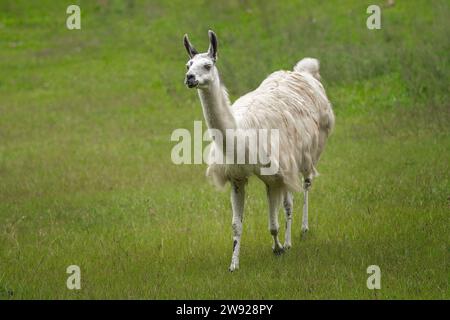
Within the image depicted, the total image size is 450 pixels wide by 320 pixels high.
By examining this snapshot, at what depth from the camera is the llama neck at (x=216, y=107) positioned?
23.5ft

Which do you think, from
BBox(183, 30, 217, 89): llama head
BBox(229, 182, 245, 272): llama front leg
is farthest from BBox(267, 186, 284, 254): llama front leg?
BBox(183, 30, 217, 89): llama head

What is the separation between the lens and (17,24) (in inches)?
1387

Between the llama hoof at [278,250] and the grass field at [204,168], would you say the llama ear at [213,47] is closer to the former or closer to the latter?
the grass field at [204,168]

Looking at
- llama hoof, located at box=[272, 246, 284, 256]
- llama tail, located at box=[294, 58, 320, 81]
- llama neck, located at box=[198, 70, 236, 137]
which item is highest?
llama tail, located at box=[294, 58, 320, 81]

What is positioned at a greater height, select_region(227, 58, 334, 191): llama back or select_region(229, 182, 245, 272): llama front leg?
select_region(227, 58, 334, 191): llama back

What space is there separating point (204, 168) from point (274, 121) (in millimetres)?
5533

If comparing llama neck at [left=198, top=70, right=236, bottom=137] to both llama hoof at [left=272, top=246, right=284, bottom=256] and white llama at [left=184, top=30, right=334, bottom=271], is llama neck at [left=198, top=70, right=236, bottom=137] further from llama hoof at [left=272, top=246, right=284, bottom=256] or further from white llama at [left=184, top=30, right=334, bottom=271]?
llama hoof at [left=272, top=246, right=284, bottom=256]

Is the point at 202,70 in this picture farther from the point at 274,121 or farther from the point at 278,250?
the point at 278,250

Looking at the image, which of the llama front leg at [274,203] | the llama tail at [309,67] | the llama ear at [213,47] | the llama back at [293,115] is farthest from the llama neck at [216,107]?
the llama tail at [309,67]

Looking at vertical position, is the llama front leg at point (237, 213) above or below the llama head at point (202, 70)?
below

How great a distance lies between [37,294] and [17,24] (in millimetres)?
29817

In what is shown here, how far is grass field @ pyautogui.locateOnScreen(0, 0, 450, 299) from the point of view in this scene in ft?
25.0

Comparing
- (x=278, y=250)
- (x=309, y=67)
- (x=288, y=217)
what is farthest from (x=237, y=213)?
(x=309, y=67)

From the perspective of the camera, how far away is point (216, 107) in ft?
23.6
